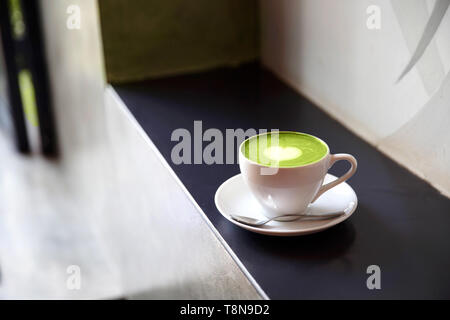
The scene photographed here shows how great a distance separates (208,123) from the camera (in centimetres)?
140

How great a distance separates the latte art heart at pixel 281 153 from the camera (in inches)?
38.0

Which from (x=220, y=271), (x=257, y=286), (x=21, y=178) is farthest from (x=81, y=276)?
(x=257, y=286)

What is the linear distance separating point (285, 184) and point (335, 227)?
0.14 m

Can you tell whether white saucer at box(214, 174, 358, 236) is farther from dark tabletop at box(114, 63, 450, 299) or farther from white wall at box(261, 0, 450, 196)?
white wall at box(261, 0, 450, 196)

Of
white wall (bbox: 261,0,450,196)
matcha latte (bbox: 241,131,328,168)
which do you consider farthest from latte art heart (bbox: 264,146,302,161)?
white wall (bbox: 261,0,450,196)

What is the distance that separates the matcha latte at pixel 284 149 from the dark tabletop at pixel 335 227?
13 centimetres

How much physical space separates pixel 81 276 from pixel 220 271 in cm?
134

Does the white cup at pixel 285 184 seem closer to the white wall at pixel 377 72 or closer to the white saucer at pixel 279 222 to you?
the white saucer at pixel 279 222

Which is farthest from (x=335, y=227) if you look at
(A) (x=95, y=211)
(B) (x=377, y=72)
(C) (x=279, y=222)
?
(A) (x=95, y=211)

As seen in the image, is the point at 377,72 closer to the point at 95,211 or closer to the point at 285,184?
the point at 285,184

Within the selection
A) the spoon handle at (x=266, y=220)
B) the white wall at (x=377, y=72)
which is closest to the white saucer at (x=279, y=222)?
the spoon handle at (x=266, y=220)

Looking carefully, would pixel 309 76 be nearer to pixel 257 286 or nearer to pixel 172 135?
pixel 172 135

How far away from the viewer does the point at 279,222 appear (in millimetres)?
977

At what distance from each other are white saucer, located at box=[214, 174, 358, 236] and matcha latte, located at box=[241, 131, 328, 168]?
100 millimetres
